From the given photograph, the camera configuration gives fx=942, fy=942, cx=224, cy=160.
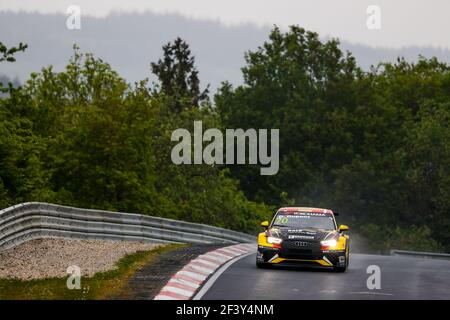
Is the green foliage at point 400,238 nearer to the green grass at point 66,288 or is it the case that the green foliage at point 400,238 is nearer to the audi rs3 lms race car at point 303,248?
the audi rs3 lms race car at point 303,248

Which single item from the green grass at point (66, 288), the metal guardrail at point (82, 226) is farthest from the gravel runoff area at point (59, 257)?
the green grass at point (66, 288)

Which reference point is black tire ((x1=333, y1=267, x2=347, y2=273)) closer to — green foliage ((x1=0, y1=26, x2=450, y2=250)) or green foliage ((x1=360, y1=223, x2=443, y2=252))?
green foliage ((x1=0, y1=26, x2=450, y2=250))

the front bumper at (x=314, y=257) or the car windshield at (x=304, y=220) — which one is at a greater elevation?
the car windshield at (x=304, y=220)

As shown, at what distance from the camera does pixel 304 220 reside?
2094 centimetres

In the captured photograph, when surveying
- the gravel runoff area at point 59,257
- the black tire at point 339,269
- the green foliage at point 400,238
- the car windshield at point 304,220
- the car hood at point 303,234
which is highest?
the car windshield at point 304,220

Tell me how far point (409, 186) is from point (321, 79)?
11841 mm

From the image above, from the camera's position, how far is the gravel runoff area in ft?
56.9

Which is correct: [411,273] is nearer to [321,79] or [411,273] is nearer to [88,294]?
[88,294]

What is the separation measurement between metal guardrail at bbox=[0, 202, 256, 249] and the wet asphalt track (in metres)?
5.08

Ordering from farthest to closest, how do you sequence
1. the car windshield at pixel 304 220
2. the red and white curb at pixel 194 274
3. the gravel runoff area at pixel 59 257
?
the car windshield at pixel 304 220
the gravel runoff area at pixel 59 257
the red and white curb at pixel 194 274

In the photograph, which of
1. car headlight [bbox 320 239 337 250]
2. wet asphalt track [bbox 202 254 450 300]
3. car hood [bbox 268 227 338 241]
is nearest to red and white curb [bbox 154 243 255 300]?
wet asphalt track [bbox 202 254 450 300]

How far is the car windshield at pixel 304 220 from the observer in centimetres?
2070

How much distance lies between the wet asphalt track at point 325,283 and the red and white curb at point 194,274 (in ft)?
1.04
